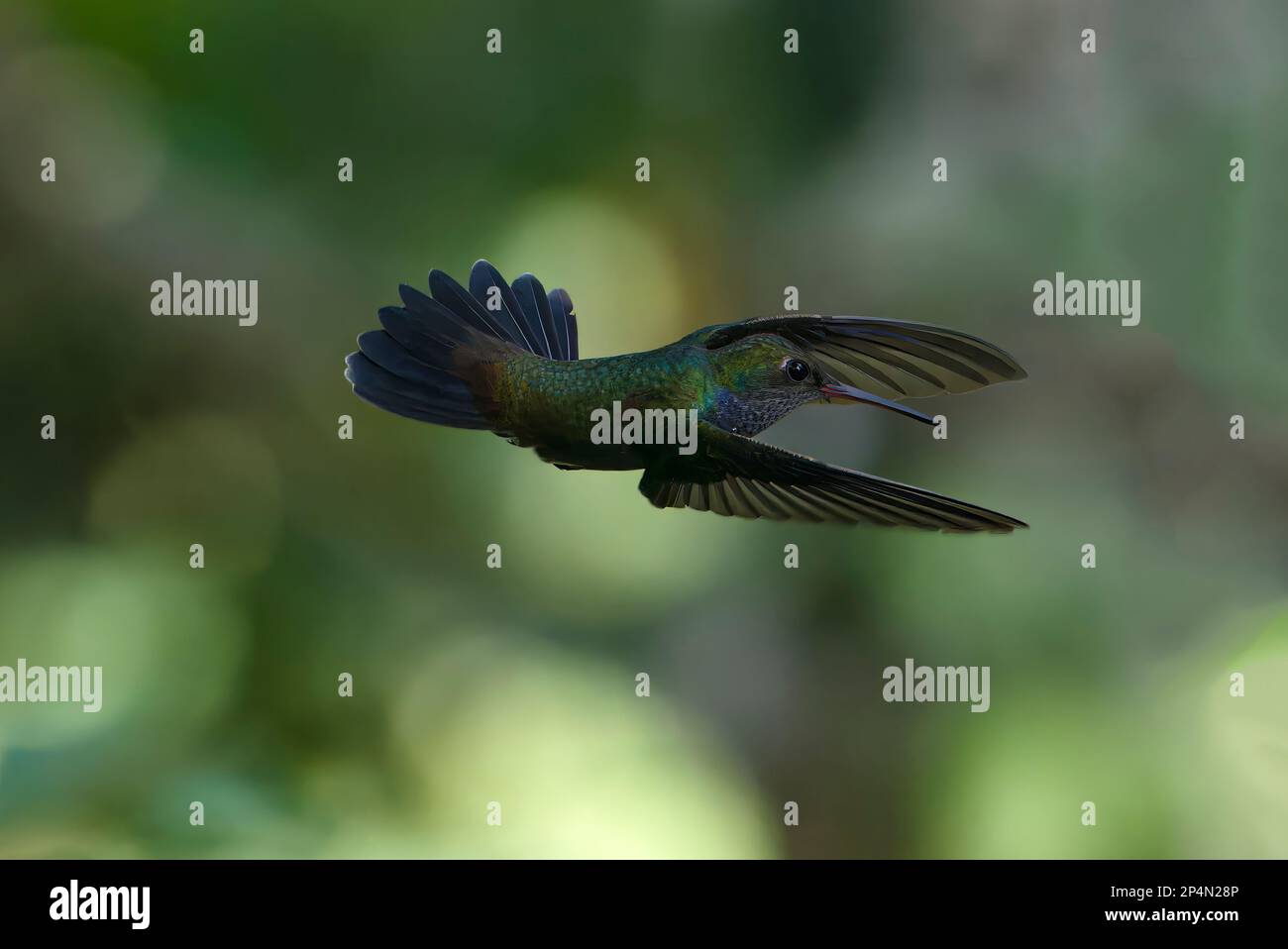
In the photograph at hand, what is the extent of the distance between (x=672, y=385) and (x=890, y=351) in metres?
0.26

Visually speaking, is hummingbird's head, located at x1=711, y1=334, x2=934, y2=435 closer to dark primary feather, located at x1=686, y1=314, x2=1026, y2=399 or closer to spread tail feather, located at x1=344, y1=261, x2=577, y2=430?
dark primary feather, located at x1=686, y1=314, x2=1026, y2=399

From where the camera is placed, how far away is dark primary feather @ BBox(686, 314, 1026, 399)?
107cm

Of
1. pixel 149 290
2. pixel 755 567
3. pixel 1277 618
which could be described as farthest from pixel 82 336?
pixel 1277 618

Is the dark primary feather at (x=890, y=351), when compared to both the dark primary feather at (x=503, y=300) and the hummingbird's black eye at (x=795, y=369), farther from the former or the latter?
the dark primary feather at (x=503, y=300)

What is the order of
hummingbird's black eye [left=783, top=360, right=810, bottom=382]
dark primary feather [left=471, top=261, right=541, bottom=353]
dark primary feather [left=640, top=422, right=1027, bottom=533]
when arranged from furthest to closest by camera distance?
dark primary feather [left=471, top=261, right=541, bottom=353], hummingbird's black eye [left=783, top=360, right=810, bottom=382], dark primary feather [left=640, top=422, right=1027, bottom=533]

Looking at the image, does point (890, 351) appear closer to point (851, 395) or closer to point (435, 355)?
point (851, 395)

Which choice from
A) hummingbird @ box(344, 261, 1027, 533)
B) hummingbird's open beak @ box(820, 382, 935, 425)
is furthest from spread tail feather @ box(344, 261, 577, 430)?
hummingbird's open beak @ box(820, 382, 935, 425)

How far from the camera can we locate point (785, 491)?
1032 millimetres

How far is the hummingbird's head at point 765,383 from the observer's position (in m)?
1.04

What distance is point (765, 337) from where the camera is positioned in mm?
1059

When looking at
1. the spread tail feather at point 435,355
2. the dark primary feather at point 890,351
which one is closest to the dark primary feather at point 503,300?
the spread tail feather at point 435,355

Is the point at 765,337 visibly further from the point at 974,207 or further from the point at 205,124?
the point at 205,124

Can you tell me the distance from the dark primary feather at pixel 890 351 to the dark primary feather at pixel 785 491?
12 centimetres

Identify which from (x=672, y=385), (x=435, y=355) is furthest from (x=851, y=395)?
(x=435, y=355)
